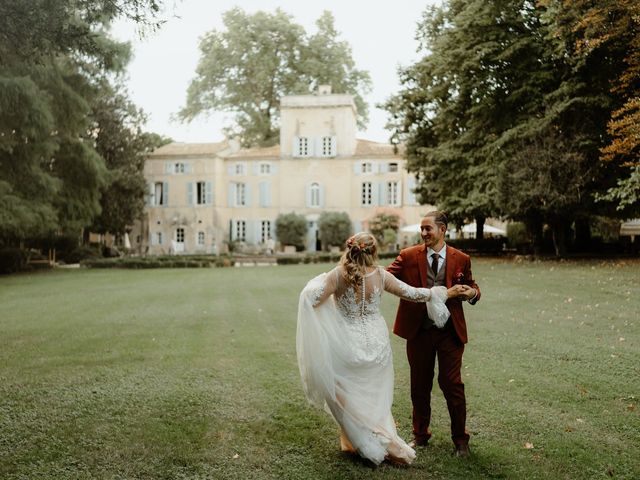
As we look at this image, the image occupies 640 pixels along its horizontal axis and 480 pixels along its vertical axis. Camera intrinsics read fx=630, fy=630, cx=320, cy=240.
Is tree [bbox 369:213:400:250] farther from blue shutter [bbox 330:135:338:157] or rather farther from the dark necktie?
the dark necktie

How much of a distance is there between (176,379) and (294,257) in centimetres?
2359

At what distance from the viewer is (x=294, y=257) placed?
100ft

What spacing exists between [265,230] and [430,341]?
38.7m

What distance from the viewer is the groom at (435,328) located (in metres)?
4.63

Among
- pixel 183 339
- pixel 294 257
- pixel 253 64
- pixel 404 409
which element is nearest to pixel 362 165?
pixel 253 64

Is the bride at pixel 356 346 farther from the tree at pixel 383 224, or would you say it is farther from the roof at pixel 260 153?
the roof at pixel 260 153

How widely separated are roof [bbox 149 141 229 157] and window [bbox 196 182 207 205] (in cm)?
211

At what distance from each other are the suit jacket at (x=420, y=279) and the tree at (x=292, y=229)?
119 feet

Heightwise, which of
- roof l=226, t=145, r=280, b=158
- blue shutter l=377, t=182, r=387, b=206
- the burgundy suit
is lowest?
the burgundy suit

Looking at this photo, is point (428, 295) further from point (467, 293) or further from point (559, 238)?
point (559, 238)

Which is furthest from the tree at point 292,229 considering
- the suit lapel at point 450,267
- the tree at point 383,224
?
the suit lapel at point 450,267

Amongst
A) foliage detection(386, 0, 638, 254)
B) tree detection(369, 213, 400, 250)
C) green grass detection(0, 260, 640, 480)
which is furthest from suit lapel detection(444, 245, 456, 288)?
tree detection(369, 213, 400, 250)

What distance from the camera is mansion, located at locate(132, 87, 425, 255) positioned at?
41688 millimetres

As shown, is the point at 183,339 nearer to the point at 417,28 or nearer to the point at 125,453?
the point at 125,453
